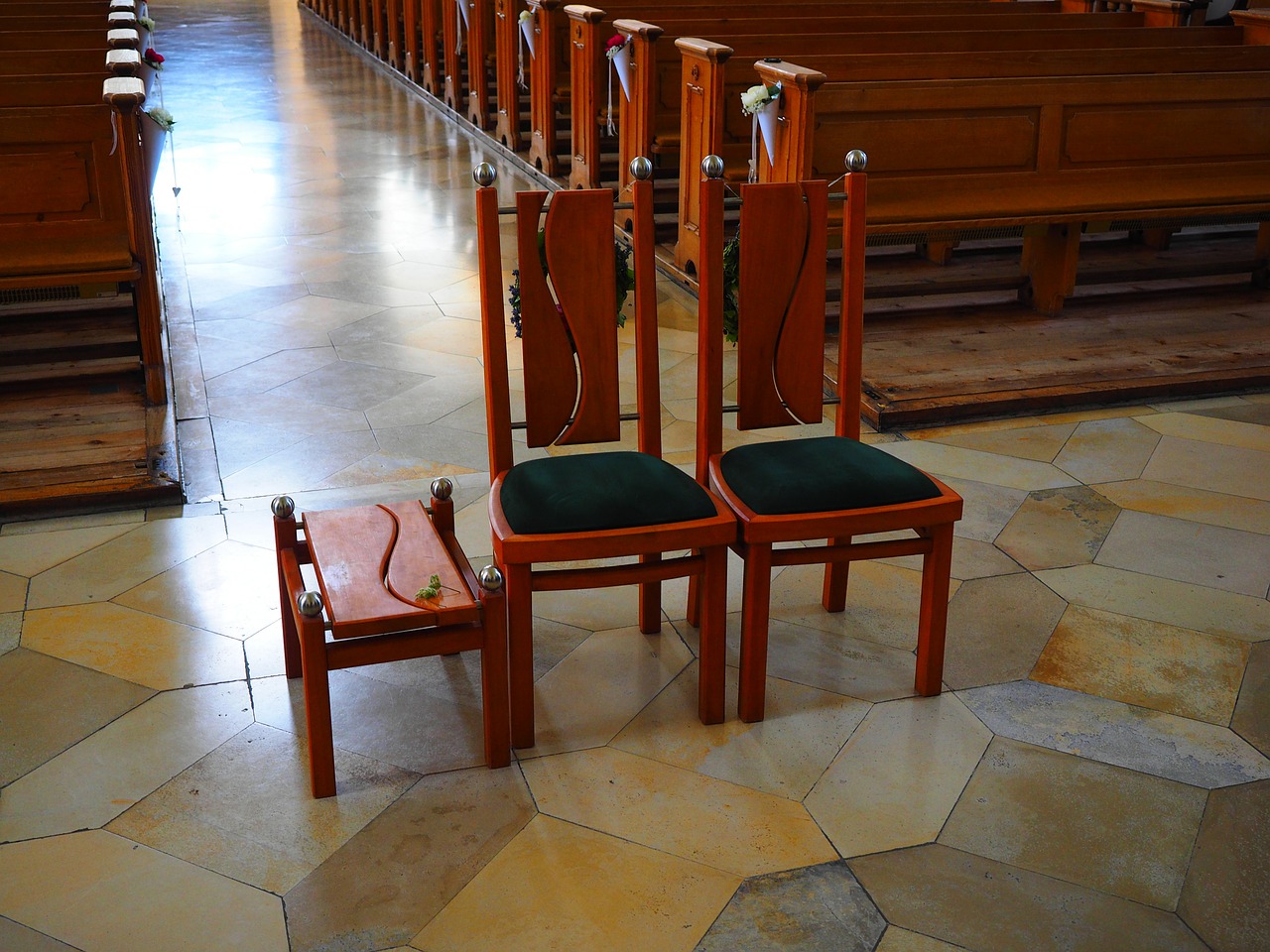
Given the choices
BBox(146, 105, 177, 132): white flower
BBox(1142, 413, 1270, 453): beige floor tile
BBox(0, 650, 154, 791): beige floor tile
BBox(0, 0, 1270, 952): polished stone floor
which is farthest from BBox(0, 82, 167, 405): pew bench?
BBox(1142, 413, 1270, 453): beige floor tile

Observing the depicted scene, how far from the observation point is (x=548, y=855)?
6.55ft

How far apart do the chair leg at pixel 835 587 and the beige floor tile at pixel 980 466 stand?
0.74 meters

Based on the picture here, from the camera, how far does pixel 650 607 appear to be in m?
2.65

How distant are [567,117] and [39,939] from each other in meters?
6.31

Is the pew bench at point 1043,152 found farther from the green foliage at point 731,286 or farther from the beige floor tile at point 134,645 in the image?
the beige floor tile at point 134,645

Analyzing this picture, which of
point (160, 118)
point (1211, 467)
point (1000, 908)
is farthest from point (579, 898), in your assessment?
point (160, 118)

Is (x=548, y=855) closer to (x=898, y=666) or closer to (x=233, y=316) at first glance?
(x=898, y=666)

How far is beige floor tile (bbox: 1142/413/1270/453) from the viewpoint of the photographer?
372 cm

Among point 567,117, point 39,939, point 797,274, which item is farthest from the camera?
point 567,117

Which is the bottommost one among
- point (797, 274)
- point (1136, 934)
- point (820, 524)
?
point (1136, 934)

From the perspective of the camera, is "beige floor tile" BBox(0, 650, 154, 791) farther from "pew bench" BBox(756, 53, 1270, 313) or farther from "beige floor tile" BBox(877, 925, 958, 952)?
"pew bench" BBox(756, 53, 1270, 313)

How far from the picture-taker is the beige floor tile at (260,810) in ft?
6.49

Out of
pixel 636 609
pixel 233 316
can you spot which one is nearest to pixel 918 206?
pixel 636 609

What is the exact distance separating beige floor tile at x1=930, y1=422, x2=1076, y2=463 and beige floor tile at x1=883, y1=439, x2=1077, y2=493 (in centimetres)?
4
